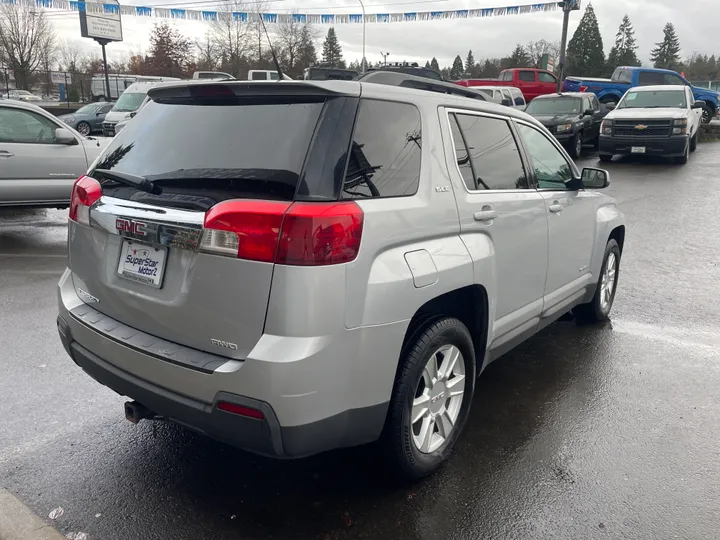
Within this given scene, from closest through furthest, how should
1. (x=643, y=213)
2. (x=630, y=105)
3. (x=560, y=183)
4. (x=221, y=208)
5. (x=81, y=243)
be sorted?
(x=221, y=208)
(x=81, y=243)
(x=560, y=183)
(x=643, y=213)
(x=630, y=105)

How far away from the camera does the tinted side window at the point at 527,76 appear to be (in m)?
29.8

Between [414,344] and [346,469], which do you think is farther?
[346,469]

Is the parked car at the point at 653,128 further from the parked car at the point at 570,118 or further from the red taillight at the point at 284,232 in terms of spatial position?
the red taillight at the point at 284,232

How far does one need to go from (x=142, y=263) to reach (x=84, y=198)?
66 centimetres

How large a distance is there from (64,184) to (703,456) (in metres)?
7.78

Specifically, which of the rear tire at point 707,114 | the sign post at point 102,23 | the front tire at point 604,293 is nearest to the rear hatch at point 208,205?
the front tire at point 604,293

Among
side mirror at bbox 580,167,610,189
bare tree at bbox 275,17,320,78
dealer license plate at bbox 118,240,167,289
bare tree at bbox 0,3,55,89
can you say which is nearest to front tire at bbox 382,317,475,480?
dealer license plate at bbox 118,240,167,289

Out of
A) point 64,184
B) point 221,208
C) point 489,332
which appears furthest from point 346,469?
point 64,184

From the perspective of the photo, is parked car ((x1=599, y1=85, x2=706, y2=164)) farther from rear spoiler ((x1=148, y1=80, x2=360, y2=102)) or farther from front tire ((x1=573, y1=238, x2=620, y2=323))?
rear spoiler ((x1=148, y1=80, x2=360, y2=102))

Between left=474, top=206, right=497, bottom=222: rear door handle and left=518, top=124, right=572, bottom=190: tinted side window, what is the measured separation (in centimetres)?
92

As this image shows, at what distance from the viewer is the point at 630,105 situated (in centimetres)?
1616

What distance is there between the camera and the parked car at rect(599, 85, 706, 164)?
1459cm

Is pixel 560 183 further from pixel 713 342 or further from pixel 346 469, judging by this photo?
pixel 346 469

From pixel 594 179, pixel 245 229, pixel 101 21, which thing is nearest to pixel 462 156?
pixel 245 229
